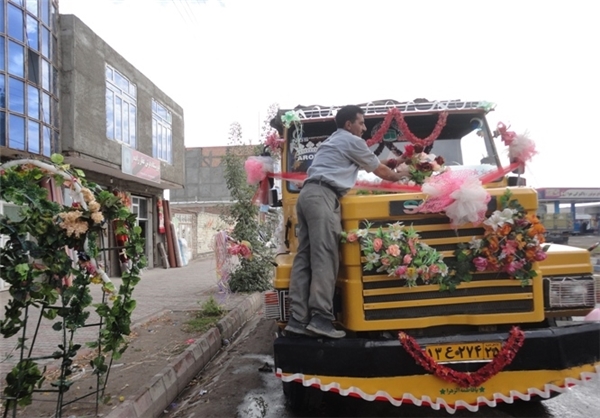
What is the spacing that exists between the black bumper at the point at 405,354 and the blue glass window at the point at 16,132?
27.9 ft

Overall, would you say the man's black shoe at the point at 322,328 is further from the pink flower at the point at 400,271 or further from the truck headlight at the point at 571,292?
the truck headlight at the point at 571,292

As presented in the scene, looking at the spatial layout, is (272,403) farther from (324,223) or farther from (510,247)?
(510,247)

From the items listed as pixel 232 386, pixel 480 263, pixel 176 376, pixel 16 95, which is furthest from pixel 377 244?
pixel 16 95

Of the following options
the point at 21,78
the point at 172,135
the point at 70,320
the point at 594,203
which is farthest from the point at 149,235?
the point at 594,203

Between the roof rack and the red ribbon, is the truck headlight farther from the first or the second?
the roof rack

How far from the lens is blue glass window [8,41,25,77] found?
29.5ft

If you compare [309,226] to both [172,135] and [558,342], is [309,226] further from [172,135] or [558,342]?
[172,135]

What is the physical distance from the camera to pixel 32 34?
31.8 ft

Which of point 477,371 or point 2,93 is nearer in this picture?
point 477,371

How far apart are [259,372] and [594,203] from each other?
4581 cm

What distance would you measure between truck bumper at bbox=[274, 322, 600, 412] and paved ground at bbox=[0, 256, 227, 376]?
230cm

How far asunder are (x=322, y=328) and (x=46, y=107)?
9635mm

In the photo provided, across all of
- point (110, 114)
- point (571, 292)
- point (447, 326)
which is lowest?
point (447, 326)

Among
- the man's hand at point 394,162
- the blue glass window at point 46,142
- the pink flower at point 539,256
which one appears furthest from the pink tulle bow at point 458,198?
the blue glass window at point 46,142
